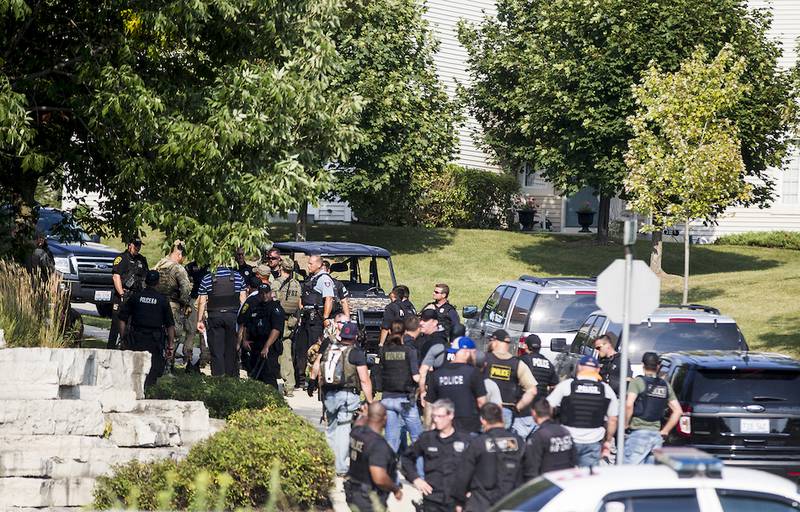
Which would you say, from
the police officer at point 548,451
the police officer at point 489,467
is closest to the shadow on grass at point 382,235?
the police officer at point 548,451

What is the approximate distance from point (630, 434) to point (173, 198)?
19.4 ft

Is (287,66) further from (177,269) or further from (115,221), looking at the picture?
(177,269)

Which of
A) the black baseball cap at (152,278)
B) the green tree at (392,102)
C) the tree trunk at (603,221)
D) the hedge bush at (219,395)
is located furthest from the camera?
the tree trunk at (603,221)

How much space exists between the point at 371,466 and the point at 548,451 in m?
1.43

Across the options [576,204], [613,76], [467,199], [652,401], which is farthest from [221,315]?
[576,204]

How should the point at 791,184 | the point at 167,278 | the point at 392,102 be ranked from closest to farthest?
the point at 167,278, the point at 392,102, the point at 791,184

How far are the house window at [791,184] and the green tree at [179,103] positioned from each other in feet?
103

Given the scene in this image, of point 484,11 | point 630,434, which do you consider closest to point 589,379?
point 630,434

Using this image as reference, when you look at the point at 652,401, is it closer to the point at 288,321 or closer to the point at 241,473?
the point at 241,473

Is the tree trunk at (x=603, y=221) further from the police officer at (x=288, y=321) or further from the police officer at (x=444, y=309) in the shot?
the police officer at (x=444, y=309)

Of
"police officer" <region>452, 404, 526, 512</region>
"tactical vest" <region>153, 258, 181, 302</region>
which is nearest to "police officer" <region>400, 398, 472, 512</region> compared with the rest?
"police officer" <region>452, 404, 526, 512</region>

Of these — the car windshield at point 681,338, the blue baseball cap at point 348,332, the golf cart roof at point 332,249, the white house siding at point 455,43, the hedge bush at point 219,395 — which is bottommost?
the hedge bush at point 219,395

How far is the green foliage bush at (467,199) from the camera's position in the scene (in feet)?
142

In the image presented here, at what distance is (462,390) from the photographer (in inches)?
451
